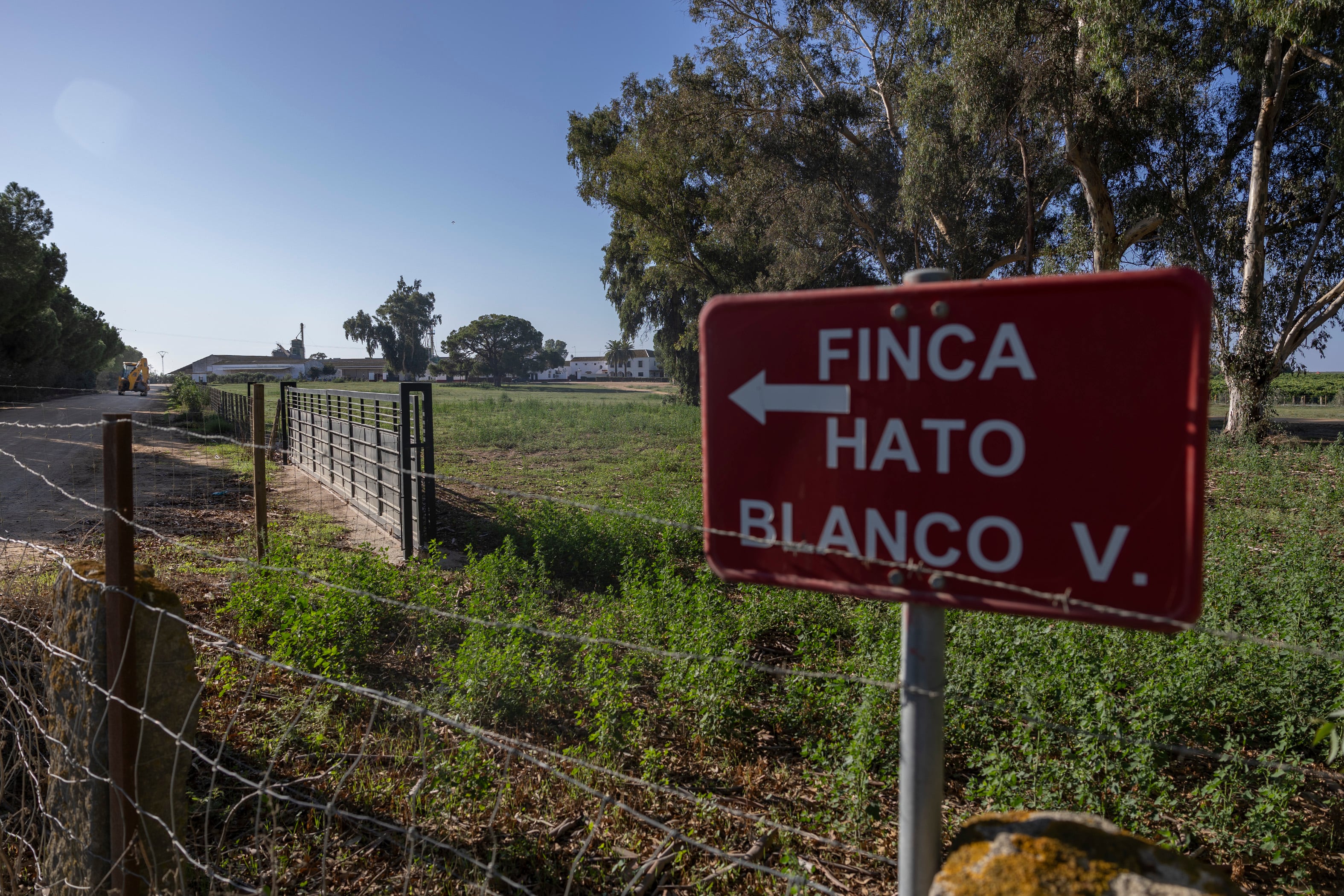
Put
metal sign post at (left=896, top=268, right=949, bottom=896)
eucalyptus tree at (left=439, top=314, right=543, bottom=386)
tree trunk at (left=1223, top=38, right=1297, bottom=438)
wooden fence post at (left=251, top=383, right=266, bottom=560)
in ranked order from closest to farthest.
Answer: metal sign post at (left=896, top=268, right=949, bottom=896) < wooden fence post at (left=251, top=383, right=266, bottom=560) < tree trunk at (left=1223, top=38, right=1297, bottom=438) < eucalyptus tree at (left=439, top=314, right=543, bottom=386)

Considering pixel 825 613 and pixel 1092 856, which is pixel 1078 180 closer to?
pixel 825 613

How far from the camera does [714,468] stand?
135 centimetres

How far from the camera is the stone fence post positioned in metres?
2.30

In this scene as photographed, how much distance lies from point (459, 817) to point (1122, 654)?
3.52m

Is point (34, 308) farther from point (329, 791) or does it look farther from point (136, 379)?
point (329, 791)

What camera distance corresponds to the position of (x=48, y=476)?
12625 millimetres

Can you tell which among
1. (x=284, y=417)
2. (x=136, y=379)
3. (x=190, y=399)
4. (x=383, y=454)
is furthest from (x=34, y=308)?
(x=383, y=454)

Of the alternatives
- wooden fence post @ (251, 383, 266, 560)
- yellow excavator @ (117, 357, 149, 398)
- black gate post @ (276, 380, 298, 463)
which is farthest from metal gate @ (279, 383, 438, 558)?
yellow excavator @ (117, 357, 149, 398)

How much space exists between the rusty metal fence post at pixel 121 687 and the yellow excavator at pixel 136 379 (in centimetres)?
5885

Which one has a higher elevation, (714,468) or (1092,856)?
(714,468)

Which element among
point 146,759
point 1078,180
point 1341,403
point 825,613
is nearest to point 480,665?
point 146,759

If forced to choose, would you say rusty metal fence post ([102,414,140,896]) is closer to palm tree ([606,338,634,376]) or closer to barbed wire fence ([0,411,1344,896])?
barbed wire fence ([0,411,1344,896])

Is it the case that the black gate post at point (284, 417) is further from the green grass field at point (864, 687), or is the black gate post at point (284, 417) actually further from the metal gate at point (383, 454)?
the green grass field at point (864, 687)

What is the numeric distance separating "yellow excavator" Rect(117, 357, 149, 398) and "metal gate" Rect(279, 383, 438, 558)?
48469 millimetres
